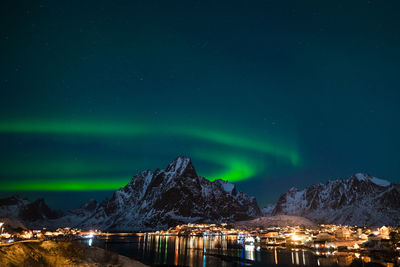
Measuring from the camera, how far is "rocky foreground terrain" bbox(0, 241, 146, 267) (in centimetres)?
3928

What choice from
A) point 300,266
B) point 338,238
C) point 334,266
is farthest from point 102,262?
point 338,238

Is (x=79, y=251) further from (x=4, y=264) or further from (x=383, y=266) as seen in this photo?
(x=383, y=266)

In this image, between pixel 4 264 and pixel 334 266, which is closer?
pixel 4 264

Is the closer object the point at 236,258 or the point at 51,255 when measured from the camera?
the point at 51,255

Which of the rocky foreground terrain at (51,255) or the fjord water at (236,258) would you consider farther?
the fjord water at (236,258)

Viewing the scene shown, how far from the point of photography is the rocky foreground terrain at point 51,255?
129 feet

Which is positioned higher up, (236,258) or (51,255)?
(51,255)

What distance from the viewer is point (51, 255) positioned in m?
47.8

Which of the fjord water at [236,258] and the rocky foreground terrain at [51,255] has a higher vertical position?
the rocky foreground terrain at [51,255]

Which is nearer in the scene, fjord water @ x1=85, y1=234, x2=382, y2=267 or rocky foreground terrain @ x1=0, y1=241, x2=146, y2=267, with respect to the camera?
rocky foreground terrain @ x1=0, y1=241, x2=146, y2=267

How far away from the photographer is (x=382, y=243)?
96.0 metres

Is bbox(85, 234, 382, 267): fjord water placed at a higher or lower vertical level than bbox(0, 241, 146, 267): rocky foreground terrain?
lower

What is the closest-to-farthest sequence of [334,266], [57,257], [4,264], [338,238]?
[4,264] < [57,257] < [334,266] < [338,238]

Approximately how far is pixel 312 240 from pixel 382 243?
46537 mm
